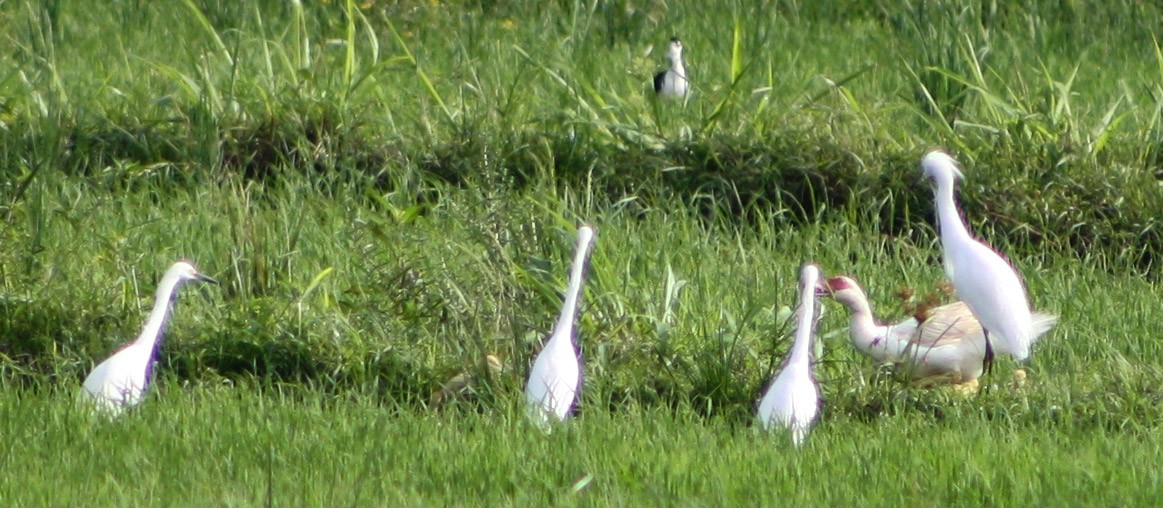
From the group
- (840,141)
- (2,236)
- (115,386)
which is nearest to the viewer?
(115,386)

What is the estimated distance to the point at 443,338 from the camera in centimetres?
529

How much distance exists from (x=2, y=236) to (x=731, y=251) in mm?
2559

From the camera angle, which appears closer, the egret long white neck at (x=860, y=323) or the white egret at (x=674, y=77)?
the egret long white neck at (x=860, y=323)

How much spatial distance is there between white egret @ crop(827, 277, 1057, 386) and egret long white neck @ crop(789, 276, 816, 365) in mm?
614

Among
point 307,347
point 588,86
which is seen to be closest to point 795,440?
point 307,347

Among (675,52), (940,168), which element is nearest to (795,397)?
(940,168)

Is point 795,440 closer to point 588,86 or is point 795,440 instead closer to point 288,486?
point 288,486

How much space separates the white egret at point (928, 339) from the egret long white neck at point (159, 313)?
1988 millimetres

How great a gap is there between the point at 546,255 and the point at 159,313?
4.30ft

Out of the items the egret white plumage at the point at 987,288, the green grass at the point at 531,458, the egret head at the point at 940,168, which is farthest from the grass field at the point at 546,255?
the egret head at the point at 940,168

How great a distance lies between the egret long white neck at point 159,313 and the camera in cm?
488

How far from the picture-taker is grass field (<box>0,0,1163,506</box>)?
167 inches

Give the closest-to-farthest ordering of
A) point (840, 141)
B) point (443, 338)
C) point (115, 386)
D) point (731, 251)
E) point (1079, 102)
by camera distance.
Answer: point (115, 386) < point (443, 338) < point (731, 251) < point (840, 141) < point (1079, 102)

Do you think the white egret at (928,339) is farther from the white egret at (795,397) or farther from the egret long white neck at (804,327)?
the white egret at (795,397)
